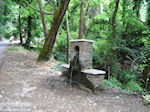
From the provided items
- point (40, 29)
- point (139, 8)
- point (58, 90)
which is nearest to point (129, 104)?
point (58, 90)

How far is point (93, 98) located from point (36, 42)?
11.7m

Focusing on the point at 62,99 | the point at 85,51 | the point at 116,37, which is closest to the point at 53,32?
the point at 85,51

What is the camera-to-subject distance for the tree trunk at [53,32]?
598 cm

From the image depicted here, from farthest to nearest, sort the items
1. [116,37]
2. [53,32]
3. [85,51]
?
[116,37] < [53,32] < [85,51]

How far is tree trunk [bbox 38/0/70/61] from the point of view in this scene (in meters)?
5.98

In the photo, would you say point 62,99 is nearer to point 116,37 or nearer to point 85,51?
point 85,51

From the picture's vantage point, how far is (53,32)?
21.6ft

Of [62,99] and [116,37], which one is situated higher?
[116,37]

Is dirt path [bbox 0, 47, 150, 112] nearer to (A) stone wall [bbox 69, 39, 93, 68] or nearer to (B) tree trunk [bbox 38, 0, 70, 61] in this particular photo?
(A) stone wall [bbox 69, 39, 93, 68]

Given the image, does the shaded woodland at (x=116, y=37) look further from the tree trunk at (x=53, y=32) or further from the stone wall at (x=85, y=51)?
the stone wall at (x=85, y=51)

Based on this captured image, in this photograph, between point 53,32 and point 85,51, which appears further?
point 53,32

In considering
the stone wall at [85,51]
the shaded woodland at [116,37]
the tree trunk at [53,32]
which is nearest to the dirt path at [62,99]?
the stone wall at [85,51]

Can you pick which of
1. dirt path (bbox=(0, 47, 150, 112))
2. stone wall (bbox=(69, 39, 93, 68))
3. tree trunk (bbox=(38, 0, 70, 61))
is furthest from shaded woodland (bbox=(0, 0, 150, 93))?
stone wall (bbox=(69, 39, 93, 68))

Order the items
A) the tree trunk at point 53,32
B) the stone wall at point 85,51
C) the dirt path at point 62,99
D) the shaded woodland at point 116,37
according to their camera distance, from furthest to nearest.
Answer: the shaded woodland at point 116,37 → the tree trunk at point 53,32 → the stone wall at point 85,51 → the dirt path at point 62,99
